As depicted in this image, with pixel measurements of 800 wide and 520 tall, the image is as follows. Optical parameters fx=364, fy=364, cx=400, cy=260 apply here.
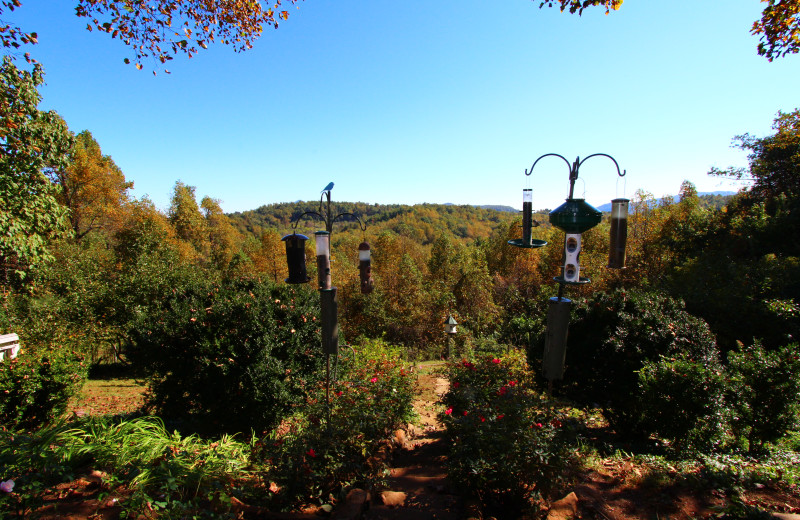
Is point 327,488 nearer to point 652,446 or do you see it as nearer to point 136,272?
point 652,446

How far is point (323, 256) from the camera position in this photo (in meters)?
4.04

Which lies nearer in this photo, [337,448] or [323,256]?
[337,448]

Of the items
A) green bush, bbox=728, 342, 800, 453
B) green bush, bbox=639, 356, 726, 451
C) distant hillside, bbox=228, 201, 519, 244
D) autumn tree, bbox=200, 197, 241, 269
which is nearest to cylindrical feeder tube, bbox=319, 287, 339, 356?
green bush, bbox=639, 356, 726, 451

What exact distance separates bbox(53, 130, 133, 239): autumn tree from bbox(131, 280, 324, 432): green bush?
1808 centimetres

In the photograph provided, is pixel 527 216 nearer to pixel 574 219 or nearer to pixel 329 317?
pixel 574 219

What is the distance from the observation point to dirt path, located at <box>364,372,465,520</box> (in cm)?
297

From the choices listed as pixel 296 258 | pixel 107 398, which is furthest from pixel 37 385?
pixel 296 258

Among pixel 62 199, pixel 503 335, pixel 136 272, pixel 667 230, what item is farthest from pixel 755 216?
pixel 62 199

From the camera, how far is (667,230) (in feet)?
57.5

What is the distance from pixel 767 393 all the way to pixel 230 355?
736cm

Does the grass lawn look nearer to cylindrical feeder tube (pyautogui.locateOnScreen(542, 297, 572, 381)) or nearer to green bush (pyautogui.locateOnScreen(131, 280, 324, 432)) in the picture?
green bush (pyautogui.locateOnScreen(131, 280, 324, 432))

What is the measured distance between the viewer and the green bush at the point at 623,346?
17.5ft

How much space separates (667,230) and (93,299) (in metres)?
25.6

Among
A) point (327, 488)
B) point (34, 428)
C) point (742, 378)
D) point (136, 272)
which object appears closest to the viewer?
point (327, 488)
